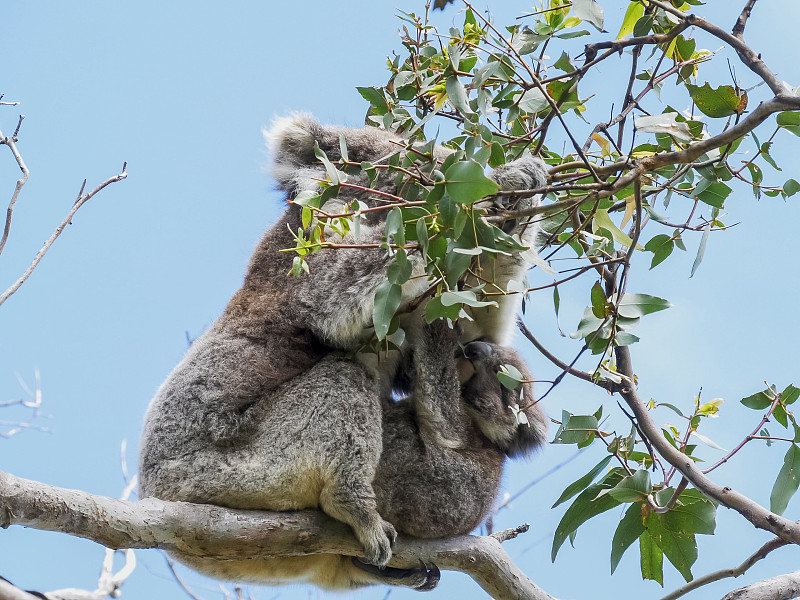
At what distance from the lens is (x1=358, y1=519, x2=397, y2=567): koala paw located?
2533mm

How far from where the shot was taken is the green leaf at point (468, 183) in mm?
1763

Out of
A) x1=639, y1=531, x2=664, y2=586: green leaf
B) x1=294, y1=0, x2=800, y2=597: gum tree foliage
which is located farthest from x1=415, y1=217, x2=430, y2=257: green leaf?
x1=639, y1=531, x2=664, y2=586: green leaf

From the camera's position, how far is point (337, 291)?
274 cm

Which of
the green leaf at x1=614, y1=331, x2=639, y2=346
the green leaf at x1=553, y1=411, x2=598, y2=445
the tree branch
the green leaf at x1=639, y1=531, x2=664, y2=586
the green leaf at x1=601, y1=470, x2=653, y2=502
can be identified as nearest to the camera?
the tree branch

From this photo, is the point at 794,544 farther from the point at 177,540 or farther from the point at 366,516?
the point at 177,540

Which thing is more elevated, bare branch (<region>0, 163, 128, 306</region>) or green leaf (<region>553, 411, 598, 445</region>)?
Answer: bare branch (<region>0, 163, 128, 306</region>)

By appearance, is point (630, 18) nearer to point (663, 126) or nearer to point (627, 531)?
point (663, 126)

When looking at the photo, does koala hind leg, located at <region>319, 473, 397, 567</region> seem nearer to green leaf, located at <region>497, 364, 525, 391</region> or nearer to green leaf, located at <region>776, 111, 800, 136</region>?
green leaf, located at <region>497, 364, 525, 391</region>

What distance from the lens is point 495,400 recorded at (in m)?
2.94

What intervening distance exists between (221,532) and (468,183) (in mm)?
1378

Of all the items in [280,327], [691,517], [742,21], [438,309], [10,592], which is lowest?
[10,592]

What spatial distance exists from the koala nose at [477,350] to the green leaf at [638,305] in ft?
3.00

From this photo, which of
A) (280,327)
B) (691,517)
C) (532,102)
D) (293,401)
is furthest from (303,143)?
(691,517)

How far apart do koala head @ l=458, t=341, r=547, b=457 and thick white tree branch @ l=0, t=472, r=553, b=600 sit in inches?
15.6
